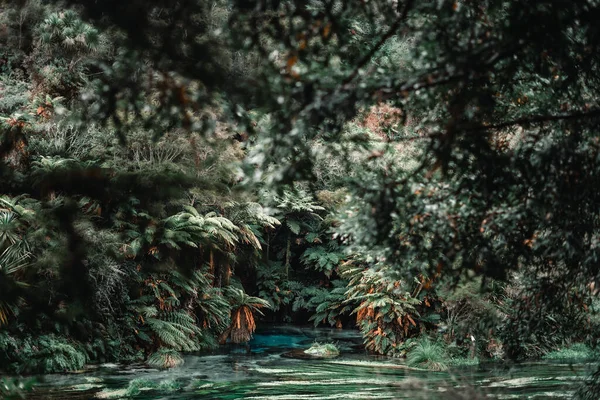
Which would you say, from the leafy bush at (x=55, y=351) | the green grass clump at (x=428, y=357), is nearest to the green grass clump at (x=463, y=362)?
the green grass clump at (x=428, y=357)

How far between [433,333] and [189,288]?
567 centimetres

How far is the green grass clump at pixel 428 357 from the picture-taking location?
43.2 ft

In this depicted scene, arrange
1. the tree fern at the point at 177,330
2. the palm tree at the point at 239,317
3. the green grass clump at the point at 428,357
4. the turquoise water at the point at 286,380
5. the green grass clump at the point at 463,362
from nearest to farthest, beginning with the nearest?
the turquoise water at the point at 286,380
the green grass clump at the point at 428,357
the green grass clump at the point at 463,362
the tree fern at the point at 177,330
the palm tree at the point at 239,317

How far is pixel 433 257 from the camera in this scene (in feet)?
15.2

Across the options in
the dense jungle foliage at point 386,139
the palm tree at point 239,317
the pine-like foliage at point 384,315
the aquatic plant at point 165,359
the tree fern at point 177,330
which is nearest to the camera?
the dense jungle foliage at point 386,139

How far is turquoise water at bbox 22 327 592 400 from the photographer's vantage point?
9.69 meters

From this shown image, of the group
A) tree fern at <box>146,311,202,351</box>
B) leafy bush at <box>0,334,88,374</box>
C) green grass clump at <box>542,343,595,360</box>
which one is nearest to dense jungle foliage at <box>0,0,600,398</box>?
leafy bush at <box>0,334,88,374</box>

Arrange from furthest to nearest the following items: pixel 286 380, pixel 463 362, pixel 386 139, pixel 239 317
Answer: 1. pixel 239 317
2. pixel 463 362
3. pixel 286 380
4. pixel 386 139

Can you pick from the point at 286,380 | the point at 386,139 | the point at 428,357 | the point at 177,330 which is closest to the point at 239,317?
the point at 177,330

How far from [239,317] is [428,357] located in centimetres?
559

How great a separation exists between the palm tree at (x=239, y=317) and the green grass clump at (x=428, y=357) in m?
4.72

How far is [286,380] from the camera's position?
449 inches

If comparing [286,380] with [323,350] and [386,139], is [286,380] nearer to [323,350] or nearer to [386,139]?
[323,350]

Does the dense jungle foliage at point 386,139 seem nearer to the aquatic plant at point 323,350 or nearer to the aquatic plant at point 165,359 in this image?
the aquatic plant at point 165,359
